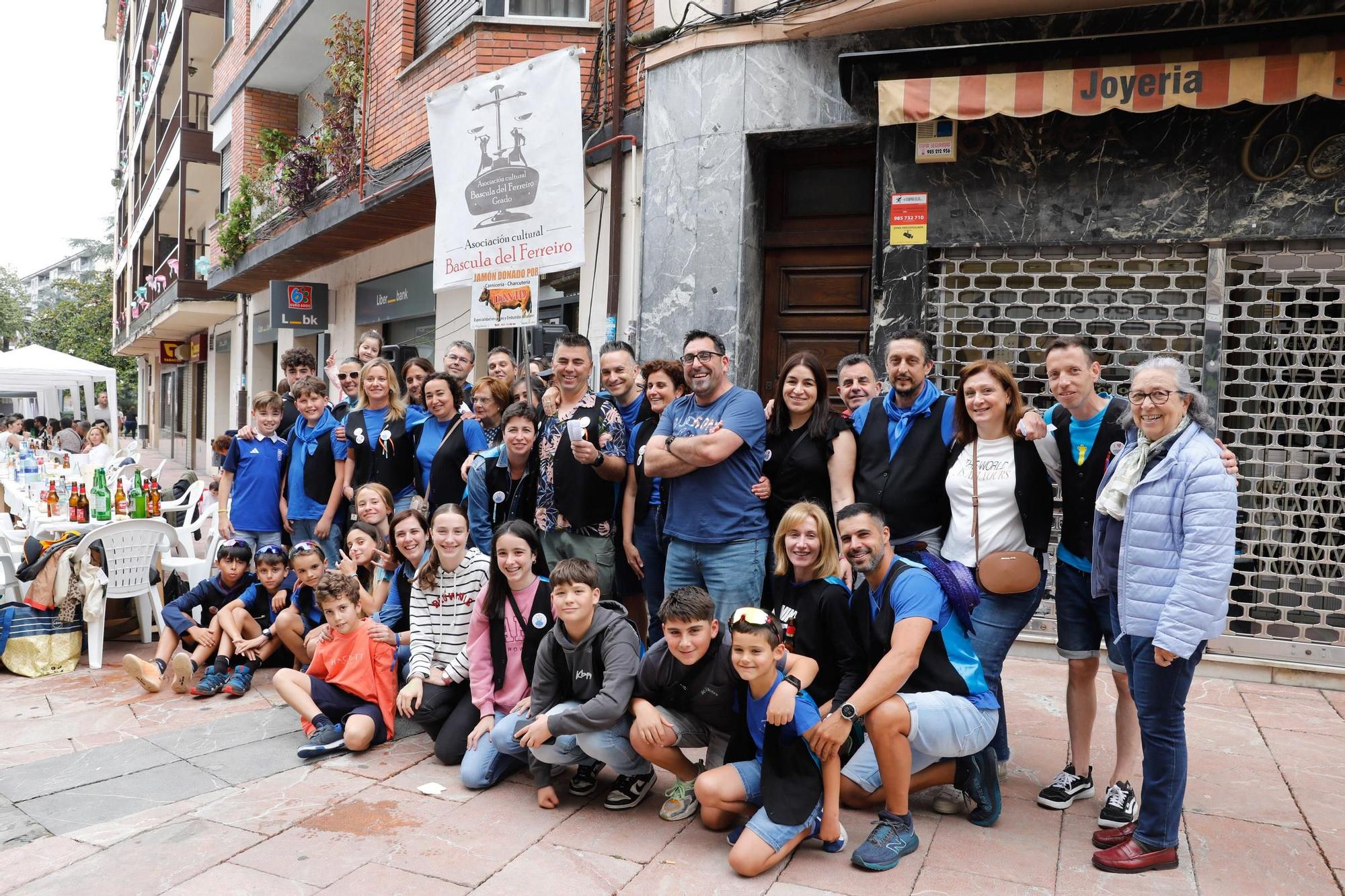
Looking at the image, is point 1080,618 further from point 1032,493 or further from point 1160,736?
point 1160,736

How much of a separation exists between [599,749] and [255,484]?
153 inches

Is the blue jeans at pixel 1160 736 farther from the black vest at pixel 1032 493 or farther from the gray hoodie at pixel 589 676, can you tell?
the gray hoodie at pixel 589 676

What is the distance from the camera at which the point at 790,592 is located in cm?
403

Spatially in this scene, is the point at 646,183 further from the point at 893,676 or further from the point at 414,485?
the point at 893,676

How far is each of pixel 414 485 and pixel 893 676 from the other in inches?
141

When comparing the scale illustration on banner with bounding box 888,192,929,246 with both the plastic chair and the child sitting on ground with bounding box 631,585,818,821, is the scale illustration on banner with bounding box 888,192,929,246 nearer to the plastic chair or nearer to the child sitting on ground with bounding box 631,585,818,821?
the child sitting on ground with bounding box 631,585,818,821

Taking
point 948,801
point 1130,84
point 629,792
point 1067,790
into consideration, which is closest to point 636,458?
point 629,792

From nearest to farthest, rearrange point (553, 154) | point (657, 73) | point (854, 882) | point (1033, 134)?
1. point (854, 882)
2. point (553, 154)
3. point (1033, 134)
4. point (657, 73)

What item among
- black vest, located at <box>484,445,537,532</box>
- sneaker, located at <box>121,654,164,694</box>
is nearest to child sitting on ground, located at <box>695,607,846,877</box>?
black vest, located at <box>484,445,537,532</box>

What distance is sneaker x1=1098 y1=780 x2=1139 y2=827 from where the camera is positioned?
150 inches

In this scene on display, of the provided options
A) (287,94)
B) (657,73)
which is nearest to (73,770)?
(657,73)

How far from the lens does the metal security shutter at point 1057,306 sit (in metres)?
6.36

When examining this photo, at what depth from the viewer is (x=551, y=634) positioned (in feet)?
13.8

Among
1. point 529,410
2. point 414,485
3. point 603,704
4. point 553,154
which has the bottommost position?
point 603,704
